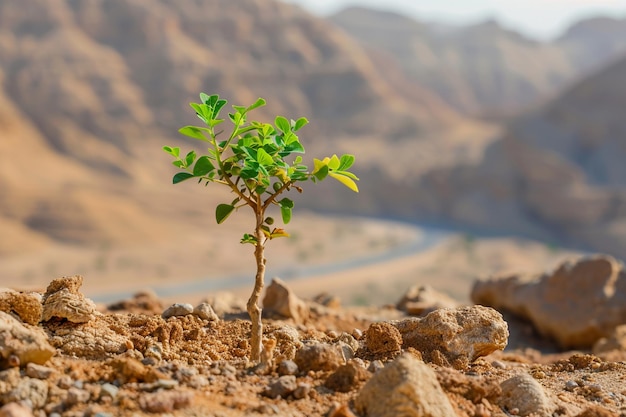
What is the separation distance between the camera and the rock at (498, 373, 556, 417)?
3.84 m

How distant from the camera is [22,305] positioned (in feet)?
13.4

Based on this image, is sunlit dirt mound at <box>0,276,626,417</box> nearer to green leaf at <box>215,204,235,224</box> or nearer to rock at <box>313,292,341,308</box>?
green leaf at <box>215,204,235,224</box>

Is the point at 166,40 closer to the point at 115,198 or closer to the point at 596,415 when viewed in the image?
the point at 115,198

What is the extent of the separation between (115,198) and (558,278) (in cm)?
3557

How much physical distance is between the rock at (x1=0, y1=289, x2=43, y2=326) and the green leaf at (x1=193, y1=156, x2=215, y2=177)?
4.21 ft

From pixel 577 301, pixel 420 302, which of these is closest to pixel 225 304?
pixel 420 302

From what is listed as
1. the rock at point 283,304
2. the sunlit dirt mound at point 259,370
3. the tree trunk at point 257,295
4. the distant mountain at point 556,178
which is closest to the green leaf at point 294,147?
the tree trunk at point 257,295

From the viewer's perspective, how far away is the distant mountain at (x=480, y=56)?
112438mm

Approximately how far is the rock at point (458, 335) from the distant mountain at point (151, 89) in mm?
36909

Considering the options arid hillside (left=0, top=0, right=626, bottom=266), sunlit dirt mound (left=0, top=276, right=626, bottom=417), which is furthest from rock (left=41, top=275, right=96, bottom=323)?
arid hillside (left=0, top=0, right=626, bottom=266)

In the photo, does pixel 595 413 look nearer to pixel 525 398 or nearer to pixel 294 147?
pixel 525 398

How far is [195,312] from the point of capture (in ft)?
17.2

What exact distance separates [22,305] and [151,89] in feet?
211

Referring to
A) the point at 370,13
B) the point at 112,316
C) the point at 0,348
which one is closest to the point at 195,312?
the point at 112,316
